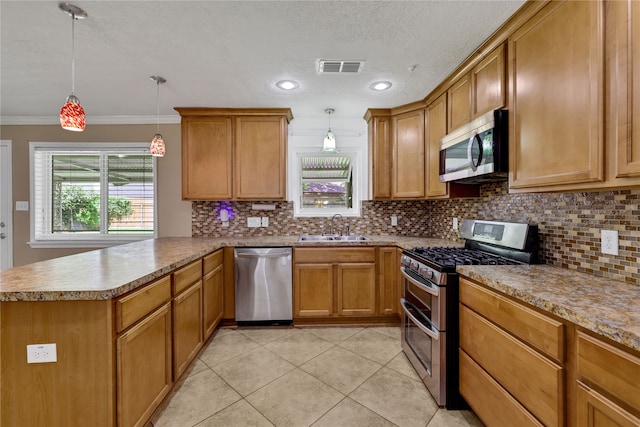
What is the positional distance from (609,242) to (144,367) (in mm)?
2512

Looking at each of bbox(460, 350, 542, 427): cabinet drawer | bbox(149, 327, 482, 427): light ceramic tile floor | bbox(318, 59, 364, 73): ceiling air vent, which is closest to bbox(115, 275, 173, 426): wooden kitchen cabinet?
bbox(149, 327, 482, 427): light ceramic tile floor

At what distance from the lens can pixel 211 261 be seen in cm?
252

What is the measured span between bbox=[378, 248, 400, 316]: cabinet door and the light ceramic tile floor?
1.04 feet

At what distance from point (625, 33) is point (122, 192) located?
443cm

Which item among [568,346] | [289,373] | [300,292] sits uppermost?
[568,346]

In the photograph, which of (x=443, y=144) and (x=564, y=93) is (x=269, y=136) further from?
(x=564, y=93)

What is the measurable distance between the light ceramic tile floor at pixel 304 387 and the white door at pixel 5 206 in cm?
304

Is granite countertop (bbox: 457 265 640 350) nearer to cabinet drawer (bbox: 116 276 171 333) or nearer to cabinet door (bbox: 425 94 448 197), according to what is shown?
cabinet door (bbox: 425 94 448 197)

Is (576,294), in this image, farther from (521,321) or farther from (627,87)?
(627,87)

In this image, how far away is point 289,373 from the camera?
81.0 inches

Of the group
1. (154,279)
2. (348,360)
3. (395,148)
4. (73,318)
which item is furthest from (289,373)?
(395,148)

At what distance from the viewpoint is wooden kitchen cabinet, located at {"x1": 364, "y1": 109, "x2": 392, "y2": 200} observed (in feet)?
10.4

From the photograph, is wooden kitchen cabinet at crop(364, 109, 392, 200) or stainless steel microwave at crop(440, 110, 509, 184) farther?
wooden kitchen cabinet at crop(364, 109, 392, 200)

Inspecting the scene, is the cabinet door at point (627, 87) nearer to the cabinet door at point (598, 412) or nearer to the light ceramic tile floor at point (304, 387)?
the cabinet door at point (598, 412)
